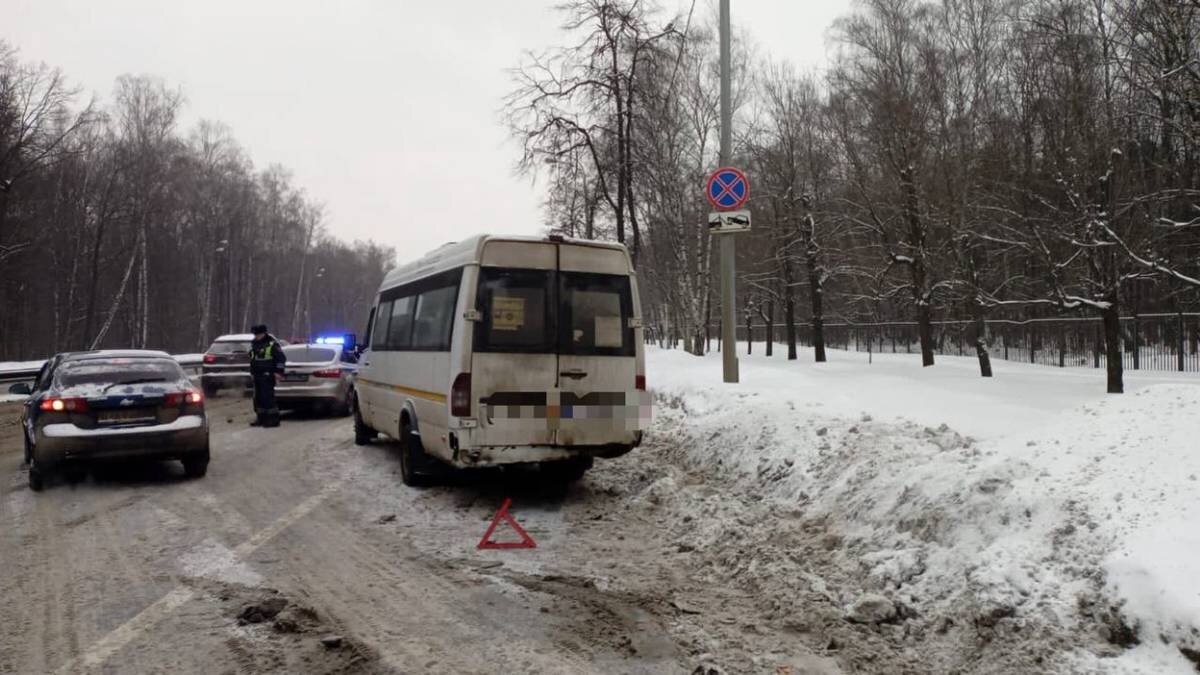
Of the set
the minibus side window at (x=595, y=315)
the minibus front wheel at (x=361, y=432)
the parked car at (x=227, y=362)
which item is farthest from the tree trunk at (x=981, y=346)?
the parked car at (x=227, y=362)

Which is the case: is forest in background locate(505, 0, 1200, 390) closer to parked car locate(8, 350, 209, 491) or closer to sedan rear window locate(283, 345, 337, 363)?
sedan rear window locate(283, 345, 337, 363)

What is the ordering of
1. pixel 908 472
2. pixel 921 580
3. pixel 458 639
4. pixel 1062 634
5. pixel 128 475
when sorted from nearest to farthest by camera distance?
pixel 1062 634 → pixel 458 639 → pixel 921 580 → pixel 908 472 → pixel 128 475

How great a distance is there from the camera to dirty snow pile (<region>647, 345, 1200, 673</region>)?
361 cm

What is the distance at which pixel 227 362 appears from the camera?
1986 centimetres

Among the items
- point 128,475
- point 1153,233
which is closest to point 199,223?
point 128,475

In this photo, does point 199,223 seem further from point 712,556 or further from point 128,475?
point 712,556

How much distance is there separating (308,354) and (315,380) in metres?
0.70

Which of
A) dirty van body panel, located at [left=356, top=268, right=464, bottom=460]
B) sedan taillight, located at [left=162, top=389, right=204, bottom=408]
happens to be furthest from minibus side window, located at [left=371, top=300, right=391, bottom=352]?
sedan taillight, located at [left=162, top=389, right=204, bottom=408]

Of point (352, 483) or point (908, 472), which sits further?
point (352, 483)

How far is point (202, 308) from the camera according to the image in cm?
5156

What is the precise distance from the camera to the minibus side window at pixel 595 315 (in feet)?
25.1

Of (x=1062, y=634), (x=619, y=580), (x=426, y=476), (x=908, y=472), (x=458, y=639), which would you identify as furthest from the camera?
(x=426, y=476)

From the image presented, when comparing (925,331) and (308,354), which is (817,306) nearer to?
(925,331)

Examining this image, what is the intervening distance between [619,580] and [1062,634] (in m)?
2.74
